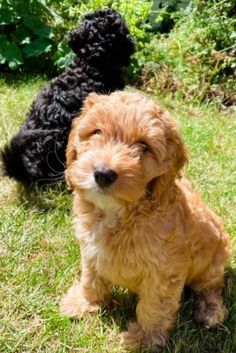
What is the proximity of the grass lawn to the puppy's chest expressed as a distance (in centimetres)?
54

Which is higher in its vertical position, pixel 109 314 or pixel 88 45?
pixel 88 45

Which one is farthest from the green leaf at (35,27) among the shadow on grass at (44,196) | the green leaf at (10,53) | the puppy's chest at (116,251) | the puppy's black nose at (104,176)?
the puppy's black nose at (104,176)

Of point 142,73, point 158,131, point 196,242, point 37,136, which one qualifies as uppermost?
point 158,131

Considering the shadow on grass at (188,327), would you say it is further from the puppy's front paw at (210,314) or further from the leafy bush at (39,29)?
the leafy bush at (39,29)

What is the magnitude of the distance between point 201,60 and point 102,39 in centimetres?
229

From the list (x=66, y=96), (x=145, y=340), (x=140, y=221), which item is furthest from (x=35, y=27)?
(x=145, y=340)

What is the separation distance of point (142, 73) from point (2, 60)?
1661mm

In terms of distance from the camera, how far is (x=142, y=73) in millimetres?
6957

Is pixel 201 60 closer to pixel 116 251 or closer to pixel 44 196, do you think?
pixel 44 196

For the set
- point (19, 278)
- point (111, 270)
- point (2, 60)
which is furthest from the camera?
point (2, 60)

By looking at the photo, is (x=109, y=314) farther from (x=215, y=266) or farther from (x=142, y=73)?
(x=142, y=73)

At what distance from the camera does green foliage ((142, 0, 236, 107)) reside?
672cm

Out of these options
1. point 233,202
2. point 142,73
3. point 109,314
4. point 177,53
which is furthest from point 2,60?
point 109,314

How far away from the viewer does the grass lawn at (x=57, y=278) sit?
3.53 metres
